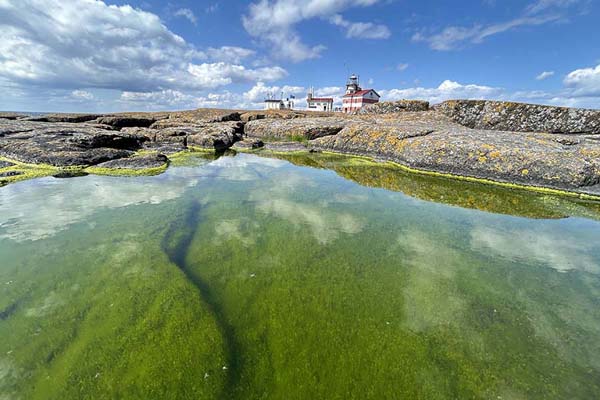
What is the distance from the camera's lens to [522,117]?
1598cm

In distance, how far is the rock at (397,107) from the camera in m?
24.8

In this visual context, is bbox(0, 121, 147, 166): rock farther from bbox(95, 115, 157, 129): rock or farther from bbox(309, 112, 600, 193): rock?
bbox(95, 115, 157, 129): rock

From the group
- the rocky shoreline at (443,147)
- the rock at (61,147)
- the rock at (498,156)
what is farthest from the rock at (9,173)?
the rock at (498,156)

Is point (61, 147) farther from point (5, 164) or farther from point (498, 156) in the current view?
point (498, 156)

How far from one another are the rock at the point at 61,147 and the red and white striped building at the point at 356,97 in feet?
280

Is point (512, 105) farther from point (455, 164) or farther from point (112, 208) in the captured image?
point (112, 208)

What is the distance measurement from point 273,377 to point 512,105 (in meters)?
20.4

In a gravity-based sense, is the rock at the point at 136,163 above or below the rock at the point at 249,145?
below

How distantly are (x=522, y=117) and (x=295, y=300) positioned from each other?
61.8ft

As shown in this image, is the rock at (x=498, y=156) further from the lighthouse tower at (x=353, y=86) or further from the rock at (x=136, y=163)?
the lighthouse tower at (x=353, y=86)

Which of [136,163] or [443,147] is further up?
[443,147]

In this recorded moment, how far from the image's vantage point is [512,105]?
16.5m

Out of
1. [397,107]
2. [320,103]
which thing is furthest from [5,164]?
[320,103]

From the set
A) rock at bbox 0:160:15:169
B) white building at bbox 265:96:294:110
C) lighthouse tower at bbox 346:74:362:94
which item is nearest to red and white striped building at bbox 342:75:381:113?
lighthouse tower at bbox 346:74:362:94
